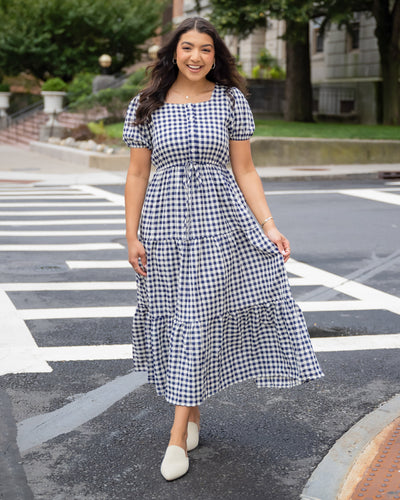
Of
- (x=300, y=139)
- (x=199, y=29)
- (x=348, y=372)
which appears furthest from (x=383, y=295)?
(x=300, y=139)

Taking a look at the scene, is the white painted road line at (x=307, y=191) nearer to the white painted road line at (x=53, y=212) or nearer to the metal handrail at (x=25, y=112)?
the white painted road line at (x=53, y=212)

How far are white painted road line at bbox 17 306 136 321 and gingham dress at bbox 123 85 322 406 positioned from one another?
9.31 feet

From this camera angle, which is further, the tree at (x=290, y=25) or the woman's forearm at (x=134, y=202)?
the tree at (x=290, y=25)

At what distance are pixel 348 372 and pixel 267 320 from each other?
1639 mm

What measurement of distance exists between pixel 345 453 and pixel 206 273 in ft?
3.64

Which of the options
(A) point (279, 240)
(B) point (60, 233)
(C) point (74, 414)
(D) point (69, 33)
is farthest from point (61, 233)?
(D) point (69, 33)

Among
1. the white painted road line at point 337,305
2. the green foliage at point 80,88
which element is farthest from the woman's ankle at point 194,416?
the green foliage at point 80,88

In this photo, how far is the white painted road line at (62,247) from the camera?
9734 millimetres

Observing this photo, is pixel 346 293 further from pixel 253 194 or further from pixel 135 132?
pixel 135 132

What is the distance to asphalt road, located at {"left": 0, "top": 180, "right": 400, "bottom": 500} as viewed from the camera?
146 inches

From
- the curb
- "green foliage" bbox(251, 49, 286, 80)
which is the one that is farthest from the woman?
"green foliage" bbox(251, 49, 286, 80)

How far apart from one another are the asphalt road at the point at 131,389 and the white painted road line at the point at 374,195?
458 centimetres

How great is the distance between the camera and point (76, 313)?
6762 millimetres

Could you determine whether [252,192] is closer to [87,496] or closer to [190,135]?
[190,135]
